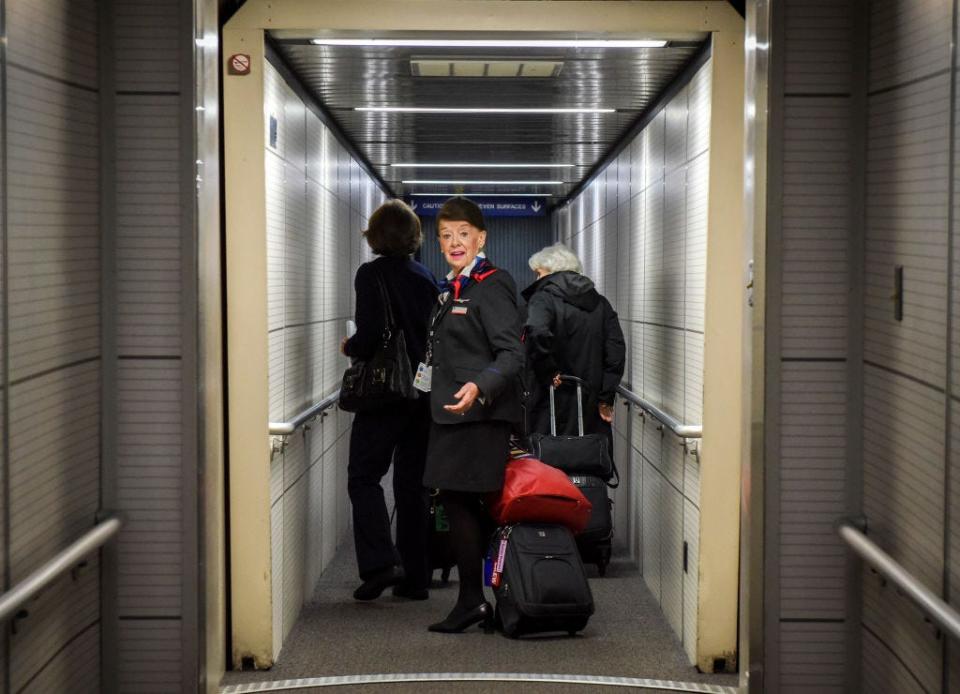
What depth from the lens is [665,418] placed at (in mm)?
5453

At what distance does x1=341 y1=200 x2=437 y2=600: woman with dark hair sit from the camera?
5566mm

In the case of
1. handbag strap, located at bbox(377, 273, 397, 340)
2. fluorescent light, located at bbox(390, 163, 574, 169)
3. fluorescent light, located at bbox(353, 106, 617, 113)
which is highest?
fluorescent light, located at bbox(390, 163, 574, 169)

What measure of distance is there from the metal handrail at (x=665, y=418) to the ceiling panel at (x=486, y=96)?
5.14ft

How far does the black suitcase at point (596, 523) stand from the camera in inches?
244

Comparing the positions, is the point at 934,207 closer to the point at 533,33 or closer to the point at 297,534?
the point at 533,33

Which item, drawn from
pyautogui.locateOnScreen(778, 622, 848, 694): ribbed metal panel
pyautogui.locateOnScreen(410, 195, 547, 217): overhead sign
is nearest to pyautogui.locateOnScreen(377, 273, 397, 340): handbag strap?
pyautogui.locateOnScreen(778, 622, 848, 694): ribbed metal panel

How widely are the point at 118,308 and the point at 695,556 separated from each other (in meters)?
2.55

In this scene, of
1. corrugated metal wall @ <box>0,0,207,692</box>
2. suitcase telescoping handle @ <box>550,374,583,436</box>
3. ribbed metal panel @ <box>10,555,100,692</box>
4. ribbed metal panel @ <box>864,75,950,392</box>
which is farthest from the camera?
suitcase telescoping handle @ <box>550,374,583,436</box>

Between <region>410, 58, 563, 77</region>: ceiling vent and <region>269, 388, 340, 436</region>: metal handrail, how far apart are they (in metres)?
1.68

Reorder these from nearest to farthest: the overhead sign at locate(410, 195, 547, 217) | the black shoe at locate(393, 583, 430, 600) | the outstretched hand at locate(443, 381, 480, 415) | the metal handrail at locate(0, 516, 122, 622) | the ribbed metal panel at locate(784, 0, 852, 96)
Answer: the metal handrail at locate(0, 516, 122, 622) → the ribbed metal panel at locate(784, 0, 852, 96) → the outstretched hand at locate(443, 381, 480, 415) → the black shoe at locate(393, 583, 430, 600) → the overhead sign at locate(410, 195, 547, 217)

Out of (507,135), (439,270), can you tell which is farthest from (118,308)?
(439,270)

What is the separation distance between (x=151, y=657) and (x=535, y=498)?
6.45ft

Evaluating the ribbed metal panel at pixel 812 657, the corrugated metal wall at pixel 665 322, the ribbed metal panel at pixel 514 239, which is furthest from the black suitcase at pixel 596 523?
the ribbed metal panel at pixel 514 239

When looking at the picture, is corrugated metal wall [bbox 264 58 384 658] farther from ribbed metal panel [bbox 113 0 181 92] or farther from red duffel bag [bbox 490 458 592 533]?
ribbed metal panel [bbox 113 0 181 92]
